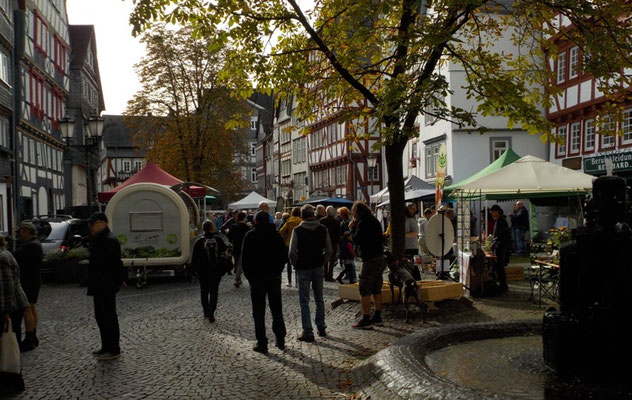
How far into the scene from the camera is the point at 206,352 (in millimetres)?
8852

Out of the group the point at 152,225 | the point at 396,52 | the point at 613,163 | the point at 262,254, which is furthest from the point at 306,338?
the point at 613,163

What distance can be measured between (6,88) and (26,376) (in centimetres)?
2568

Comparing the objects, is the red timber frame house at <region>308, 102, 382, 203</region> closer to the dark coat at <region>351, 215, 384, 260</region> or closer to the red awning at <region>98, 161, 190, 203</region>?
the red awning at <region>98, 161, 190, 203</region>

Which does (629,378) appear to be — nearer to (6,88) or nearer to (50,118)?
(6,88)

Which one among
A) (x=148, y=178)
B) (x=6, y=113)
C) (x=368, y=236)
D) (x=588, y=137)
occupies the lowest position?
(x=368, y=236)

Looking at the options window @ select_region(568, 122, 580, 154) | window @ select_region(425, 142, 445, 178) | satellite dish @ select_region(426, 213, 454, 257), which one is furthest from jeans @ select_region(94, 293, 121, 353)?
window @ select_region(425, 142, 445, 178)

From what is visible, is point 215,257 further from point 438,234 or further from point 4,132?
point 4,132

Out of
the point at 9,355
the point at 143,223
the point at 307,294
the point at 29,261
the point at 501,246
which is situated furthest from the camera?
the point at 143,223

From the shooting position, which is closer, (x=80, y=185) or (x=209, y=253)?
(x=209, y=253)

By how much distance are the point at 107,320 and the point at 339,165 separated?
4682cm

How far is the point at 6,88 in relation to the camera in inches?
1204

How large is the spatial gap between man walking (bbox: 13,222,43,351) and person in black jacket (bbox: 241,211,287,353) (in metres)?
2.79

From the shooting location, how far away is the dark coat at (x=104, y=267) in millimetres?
8688

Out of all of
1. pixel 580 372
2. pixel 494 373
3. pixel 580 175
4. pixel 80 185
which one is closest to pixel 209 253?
pixel 494 373
